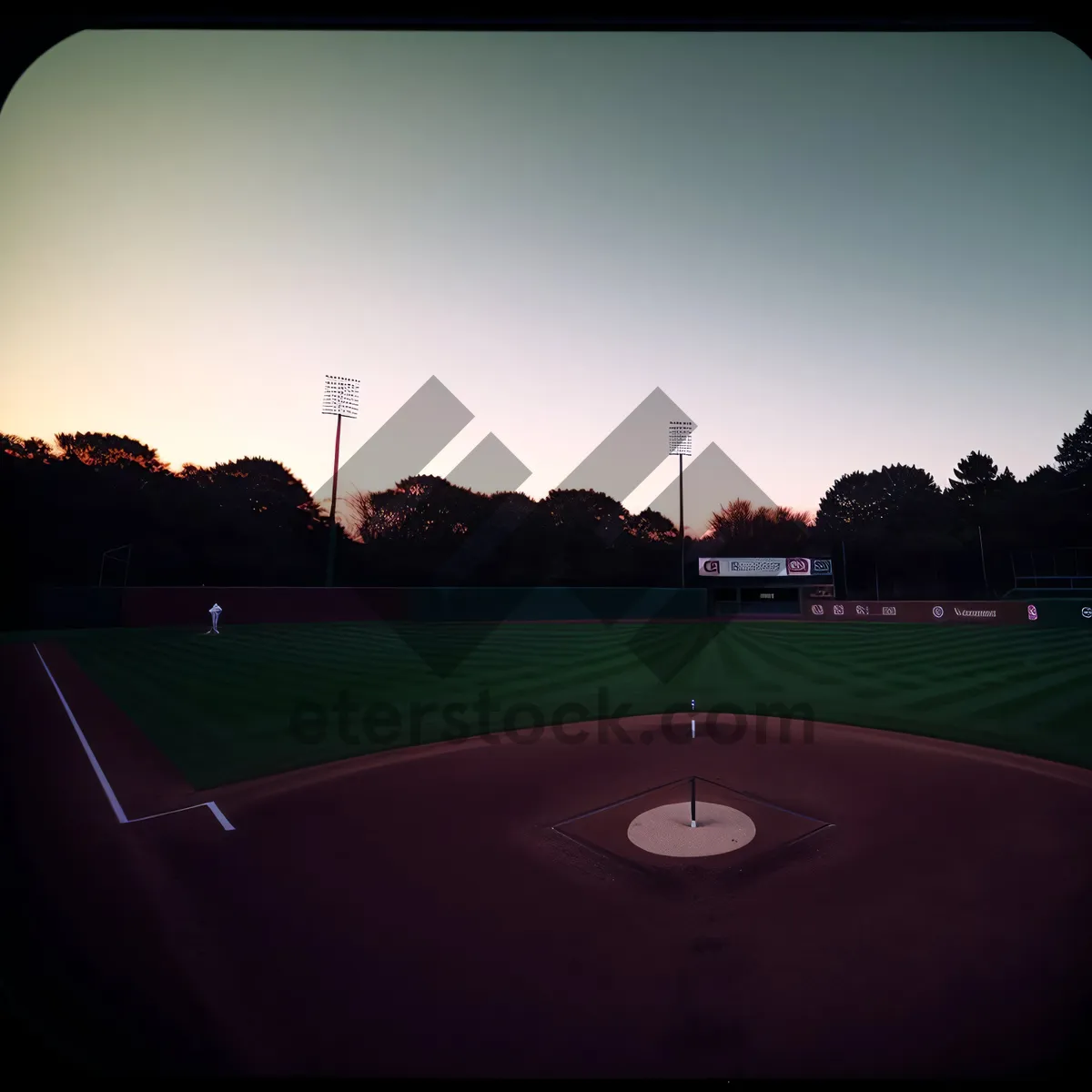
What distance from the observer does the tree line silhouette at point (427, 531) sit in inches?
1534

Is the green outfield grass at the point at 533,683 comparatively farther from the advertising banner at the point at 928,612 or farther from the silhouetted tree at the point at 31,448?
the silhouetted tree at the point at 31,448

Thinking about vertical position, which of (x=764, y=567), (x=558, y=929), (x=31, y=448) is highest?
(x=31, y=448)

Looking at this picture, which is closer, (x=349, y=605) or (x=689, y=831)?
(x=689, y=831)

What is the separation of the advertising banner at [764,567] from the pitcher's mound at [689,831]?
3317 centimetres

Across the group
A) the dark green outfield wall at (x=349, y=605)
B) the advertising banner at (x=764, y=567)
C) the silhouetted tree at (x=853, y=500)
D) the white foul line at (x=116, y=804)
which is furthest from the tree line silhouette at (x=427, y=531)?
the white foul line at (x=116, y=804)

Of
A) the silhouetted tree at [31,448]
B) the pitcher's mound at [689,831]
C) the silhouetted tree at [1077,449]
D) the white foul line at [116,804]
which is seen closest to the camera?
the pitcher's mound at [689,831]

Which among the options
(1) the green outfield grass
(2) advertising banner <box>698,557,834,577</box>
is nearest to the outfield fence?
(1) the green outfield grass

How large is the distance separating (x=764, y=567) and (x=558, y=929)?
121ft

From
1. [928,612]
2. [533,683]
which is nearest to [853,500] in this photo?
[928,612]

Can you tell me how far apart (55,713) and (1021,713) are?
19249 millimetres

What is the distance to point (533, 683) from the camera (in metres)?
15.3

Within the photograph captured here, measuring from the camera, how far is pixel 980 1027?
3.41m

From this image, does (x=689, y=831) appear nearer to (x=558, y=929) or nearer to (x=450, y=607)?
(x=558, y=929)

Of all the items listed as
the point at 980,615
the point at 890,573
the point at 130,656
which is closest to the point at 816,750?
the point at 130,656
